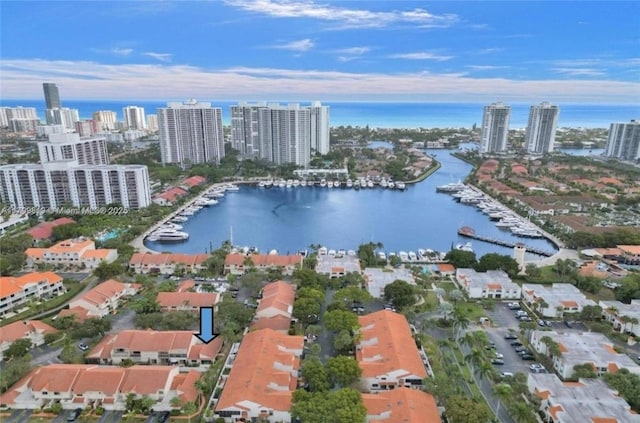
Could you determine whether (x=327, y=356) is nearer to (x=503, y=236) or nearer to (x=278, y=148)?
(x=503, y=236)

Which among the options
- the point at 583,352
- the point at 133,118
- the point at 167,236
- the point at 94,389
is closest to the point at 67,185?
the point at 167,236


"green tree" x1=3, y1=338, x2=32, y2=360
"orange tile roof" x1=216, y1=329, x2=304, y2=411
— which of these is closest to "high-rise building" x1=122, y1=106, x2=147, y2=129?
"green tree" x1=3, y1=338, x2=32, y2=360

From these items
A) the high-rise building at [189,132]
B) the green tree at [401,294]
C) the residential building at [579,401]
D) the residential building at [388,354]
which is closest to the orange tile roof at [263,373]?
the residential building at [388,354]

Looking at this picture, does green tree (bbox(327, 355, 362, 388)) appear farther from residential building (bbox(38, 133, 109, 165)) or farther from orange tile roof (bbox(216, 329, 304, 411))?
Result: residential building (bbox(38, 133, 109, 165))

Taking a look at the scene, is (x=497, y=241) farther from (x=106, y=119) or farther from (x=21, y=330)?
(x=106, y=119)

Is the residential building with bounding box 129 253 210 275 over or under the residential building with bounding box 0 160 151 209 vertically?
under

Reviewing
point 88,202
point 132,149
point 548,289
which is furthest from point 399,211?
point 132,149
